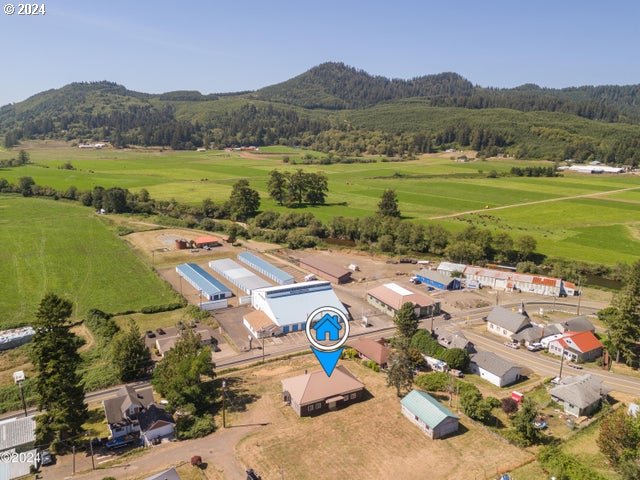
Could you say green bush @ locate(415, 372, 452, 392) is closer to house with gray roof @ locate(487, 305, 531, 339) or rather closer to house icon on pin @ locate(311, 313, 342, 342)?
house icon on pin @ locate(311, 313, 342, 342)

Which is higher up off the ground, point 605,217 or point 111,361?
point 605,217

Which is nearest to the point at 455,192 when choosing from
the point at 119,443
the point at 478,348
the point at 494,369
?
the point at 478,348

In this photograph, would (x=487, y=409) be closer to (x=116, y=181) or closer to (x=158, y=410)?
(x=158, y=410)

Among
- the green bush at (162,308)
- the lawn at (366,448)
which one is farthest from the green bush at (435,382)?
the green bush at (162,308)

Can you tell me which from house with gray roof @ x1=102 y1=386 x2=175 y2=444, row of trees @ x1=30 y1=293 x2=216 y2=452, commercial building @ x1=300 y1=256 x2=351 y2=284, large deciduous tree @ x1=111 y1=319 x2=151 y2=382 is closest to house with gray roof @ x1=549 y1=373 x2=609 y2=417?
row of trees @ x1=30 y1=293 x2=216 y2=452

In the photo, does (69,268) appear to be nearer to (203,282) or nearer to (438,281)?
(203,282)

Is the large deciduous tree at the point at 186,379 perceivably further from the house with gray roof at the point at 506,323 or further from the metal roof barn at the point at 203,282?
the house with gray roof at the point at 506,323

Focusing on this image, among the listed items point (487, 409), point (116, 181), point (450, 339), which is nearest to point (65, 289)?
point (450, 339)
